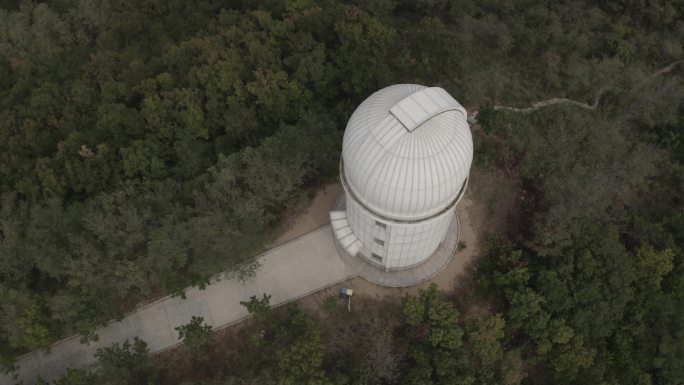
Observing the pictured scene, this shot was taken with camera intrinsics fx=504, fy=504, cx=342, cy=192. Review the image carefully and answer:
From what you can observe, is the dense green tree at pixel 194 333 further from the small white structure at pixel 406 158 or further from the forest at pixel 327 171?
the small white structure at pixel 406 158

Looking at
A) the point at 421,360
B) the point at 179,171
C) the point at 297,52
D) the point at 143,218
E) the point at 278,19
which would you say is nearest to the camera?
the point at 421,360

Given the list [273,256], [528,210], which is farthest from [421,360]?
[528,210]

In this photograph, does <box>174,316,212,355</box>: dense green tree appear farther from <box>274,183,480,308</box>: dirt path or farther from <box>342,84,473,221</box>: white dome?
<box>342,84,473,221</box>: white dome

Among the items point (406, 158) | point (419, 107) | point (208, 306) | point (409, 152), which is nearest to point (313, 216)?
point (208, 306)

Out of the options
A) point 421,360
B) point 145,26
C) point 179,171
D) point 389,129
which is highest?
point 389,129

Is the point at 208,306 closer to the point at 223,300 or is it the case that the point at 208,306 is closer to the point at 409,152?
the point at 223,300

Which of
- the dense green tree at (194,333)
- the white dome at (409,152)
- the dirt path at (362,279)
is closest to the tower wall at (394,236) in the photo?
the white dome at (409,152)

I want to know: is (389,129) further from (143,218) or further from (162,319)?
(162,319)
